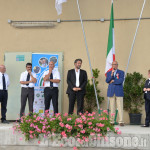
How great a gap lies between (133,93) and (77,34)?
214 cm

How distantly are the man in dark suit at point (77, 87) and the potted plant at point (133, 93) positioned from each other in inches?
54.0

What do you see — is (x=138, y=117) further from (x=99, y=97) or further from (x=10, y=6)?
(x=10, y=6)

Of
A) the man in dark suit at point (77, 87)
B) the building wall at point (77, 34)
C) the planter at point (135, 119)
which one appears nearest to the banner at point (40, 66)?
the building wall at point (77, 34)

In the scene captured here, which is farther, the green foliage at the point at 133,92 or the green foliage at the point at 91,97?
the green foliage at the point at 91,97

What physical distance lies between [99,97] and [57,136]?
2.70 metres

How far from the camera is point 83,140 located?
4.23m

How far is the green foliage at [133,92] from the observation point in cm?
664

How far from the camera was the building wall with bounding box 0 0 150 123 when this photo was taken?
694 centimetres

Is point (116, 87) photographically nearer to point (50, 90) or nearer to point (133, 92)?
point (133, 92)

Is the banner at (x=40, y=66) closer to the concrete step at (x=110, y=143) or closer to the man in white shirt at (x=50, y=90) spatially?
the man in white shirt at (x=50, y=90)

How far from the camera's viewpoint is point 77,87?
5.86 metres

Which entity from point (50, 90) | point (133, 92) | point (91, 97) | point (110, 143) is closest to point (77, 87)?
point (50, 90)

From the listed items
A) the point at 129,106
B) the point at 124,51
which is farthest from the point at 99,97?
the point at 124,51

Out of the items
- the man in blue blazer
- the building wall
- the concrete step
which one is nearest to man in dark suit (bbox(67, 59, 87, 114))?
the man in blue blazer
